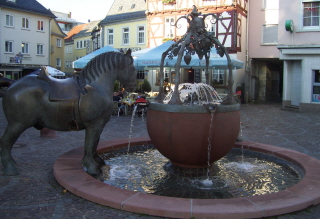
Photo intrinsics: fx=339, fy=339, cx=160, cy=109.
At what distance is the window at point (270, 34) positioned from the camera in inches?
966

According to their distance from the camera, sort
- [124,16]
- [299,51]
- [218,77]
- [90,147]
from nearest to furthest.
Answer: [90,147] < [299,51] < [218,77] < [124,16]

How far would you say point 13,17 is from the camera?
120ft

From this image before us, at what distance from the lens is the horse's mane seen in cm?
549

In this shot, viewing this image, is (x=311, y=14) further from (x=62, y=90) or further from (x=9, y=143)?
(x=9, y=143)

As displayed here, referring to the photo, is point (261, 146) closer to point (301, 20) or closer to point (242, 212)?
point (242, 212)

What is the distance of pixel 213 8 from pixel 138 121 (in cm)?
1428

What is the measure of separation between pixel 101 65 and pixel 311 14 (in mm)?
15624

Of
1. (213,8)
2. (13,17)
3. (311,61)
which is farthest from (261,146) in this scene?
(13,17)

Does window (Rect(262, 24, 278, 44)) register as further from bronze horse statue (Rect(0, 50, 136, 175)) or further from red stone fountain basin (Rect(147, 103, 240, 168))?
bronze horse statue (Rect(0, 50, 136, 175))

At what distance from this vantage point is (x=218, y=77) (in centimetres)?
2481

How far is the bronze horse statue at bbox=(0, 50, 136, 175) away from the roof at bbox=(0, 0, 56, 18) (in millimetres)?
34323

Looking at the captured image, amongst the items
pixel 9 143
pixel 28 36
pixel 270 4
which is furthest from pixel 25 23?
pixel 9 143

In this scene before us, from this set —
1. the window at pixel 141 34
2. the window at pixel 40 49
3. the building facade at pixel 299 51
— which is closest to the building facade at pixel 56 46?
the window at pixel 40 49

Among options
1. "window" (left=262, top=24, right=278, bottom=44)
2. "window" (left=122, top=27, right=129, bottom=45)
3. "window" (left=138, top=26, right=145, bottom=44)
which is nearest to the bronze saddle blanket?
"window" (left=262, top=24, right=278, bottom=44)
